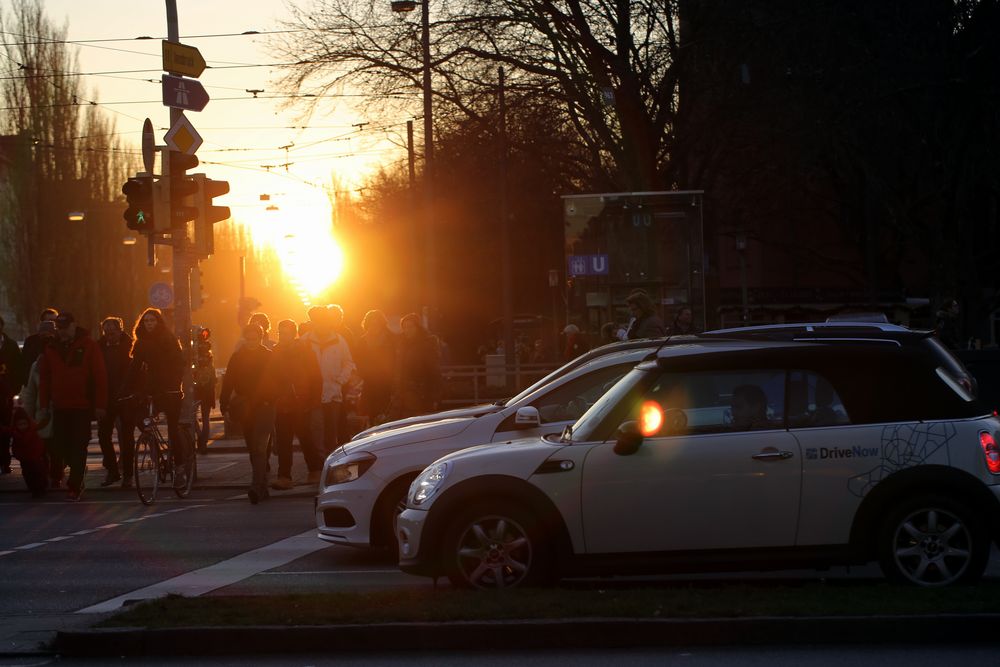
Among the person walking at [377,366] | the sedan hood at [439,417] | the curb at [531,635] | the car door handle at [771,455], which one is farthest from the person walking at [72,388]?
the car door handle at [771,455]

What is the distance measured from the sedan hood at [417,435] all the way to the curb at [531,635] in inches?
128

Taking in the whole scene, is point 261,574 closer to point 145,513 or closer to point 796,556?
point 796,556

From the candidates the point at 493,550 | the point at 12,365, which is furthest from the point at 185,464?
the point at 493,550

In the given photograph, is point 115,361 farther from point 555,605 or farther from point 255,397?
point 555,605

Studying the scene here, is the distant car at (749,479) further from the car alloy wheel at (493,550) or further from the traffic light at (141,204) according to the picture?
the traffic light at (141,204)

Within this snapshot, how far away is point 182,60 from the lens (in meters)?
17.7

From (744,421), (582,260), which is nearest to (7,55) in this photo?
(582,260)

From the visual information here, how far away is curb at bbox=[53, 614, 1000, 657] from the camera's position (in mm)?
7133

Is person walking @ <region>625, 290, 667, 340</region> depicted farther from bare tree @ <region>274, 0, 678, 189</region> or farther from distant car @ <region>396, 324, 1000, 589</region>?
bare tree @ <region>274, 0, 678, 189</region>

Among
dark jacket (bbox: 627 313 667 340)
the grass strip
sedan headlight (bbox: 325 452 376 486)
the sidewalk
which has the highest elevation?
dark jacket (bbox: 627 313 667 340)

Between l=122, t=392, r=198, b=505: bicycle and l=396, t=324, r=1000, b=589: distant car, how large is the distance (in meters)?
7.63

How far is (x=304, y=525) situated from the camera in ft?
43.7

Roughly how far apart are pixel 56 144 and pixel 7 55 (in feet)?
15.3

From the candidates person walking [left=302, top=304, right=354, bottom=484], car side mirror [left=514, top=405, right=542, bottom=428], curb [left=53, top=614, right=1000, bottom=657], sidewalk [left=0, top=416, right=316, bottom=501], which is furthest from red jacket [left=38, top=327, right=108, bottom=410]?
curb [left=53, top=614, right=1000, bottom=657]
